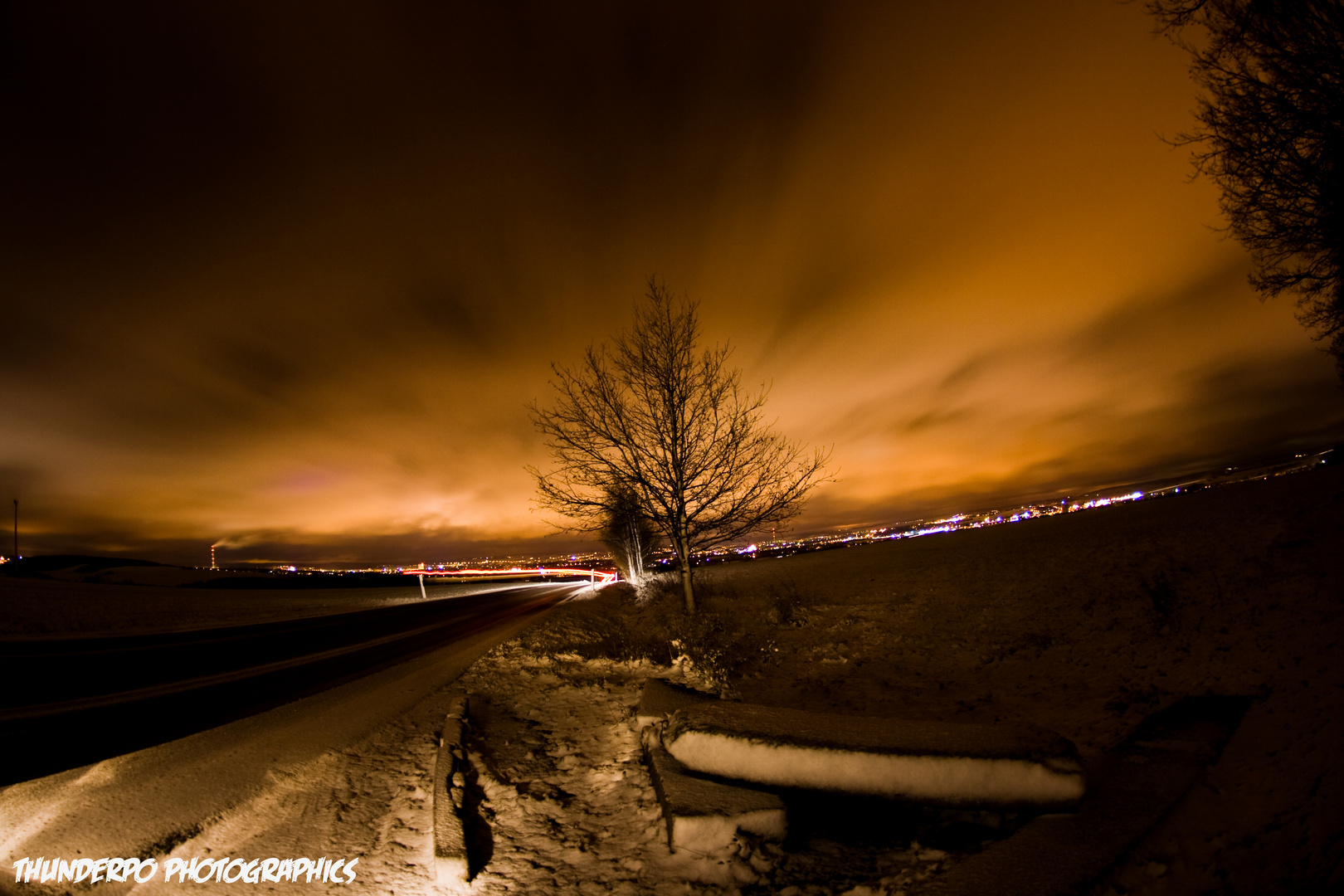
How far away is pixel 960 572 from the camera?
39.9 feet

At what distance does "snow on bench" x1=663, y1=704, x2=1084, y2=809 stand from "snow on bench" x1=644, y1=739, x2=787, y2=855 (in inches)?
10.7

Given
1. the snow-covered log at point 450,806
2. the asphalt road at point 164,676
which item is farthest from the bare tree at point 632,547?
the snow-covered log at point 450,806

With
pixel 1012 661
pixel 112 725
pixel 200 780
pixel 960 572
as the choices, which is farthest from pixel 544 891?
pixel 960 572

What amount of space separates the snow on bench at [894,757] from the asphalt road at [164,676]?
20.1 ft

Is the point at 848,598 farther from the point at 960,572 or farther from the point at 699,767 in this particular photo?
the point at 699,767

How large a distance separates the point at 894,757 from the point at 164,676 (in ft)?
40.5

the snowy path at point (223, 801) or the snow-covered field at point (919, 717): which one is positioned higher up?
the snowy path at point (223, 801)

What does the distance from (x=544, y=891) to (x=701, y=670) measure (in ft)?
12.8

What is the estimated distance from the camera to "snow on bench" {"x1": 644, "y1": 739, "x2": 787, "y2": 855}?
3.08 meters

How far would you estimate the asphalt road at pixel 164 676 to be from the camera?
5613 mm

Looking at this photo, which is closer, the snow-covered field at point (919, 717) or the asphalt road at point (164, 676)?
the snow-covered field at point (919, 717)

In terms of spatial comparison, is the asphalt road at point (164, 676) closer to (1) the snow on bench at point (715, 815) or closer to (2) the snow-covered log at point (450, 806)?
(2) the snow-covered log at point (450, 806)

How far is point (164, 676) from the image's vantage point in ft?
29.9

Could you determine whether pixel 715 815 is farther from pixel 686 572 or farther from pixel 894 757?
pixel 686 572
